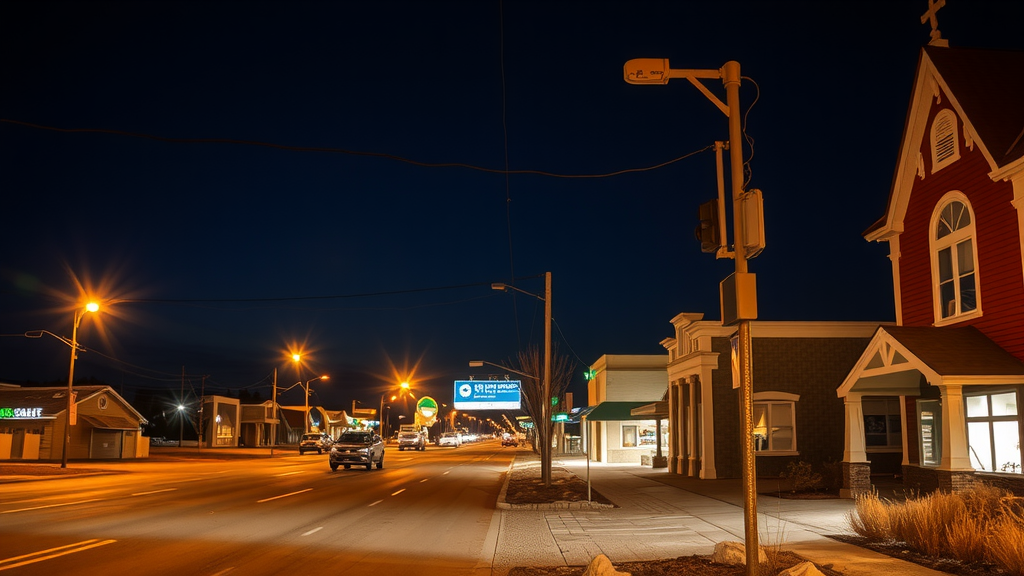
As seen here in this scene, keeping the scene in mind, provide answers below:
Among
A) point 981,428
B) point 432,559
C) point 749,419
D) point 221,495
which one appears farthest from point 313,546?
point 981,428

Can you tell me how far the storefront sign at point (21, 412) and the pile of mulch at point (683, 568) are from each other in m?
49.2

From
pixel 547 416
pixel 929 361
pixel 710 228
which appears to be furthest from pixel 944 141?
pixel 547 416

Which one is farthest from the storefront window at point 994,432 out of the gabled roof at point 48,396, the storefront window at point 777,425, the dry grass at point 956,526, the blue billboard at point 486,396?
the gabled roof at point 48,396

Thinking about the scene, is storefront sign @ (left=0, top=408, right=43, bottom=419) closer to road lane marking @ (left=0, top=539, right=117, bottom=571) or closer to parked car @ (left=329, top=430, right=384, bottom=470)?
parked car @ (left=329, top=430, right=384, bottom=470)

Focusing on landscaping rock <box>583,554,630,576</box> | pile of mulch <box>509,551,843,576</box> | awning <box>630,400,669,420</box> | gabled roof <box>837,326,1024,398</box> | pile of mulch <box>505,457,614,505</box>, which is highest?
gabled roof <box>837,326,1024,398</box>

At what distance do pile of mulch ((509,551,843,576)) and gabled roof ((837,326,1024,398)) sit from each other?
698 cm

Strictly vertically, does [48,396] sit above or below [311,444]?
above

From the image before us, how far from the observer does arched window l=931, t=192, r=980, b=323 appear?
57.0 ft

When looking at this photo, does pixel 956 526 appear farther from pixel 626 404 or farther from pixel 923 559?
pixel 626 404

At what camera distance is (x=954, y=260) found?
17.9 meters

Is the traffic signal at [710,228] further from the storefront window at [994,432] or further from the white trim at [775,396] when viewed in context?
the white trim at [775,396]

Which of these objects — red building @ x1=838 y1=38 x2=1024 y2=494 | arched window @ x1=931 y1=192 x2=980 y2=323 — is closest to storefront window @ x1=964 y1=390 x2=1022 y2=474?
red building @ x1=838 y1=38 x2=1024 y2=494

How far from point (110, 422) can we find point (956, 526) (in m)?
54.5

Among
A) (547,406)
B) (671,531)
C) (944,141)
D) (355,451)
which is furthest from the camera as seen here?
(355,451)
